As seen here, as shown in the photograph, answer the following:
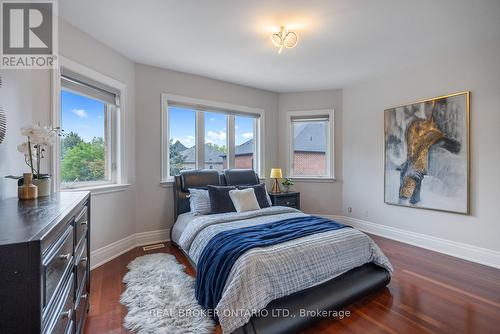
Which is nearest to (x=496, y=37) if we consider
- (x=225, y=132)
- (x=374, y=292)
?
(x=374, y=292)

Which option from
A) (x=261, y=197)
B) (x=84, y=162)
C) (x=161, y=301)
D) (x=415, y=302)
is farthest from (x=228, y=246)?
(x=84, y=162)

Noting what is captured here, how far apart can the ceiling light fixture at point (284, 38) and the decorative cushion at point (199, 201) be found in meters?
2.06

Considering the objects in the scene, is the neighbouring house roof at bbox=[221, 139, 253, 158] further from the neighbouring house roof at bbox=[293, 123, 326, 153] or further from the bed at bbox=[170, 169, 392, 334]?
the bed at bbox=[170, 169, 392, 334]

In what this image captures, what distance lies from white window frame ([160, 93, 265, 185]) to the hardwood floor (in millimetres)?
1608

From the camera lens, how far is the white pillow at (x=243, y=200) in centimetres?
316

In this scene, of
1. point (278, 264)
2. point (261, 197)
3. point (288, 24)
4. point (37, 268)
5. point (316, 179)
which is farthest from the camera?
point (316, 179)

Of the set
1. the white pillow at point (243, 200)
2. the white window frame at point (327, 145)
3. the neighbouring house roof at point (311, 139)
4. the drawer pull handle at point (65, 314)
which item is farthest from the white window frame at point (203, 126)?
the drawer pull handle at point (65, 314)

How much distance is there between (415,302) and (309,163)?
3.05 metres

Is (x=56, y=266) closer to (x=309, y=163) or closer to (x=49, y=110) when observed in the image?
(x=49, y=110)

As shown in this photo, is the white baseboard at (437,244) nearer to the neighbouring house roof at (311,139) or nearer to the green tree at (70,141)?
the neighbouring house roof at (311,139)

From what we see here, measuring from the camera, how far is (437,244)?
10.9ft

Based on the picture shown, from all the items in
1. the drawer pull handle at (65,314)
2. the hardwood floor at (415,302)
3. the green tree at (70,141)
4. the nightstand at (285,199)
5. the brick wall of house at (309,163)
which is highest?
the green tree at (70,141)

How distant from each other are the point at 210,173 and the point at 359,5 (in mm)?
2736

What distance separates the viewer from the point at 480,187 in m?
2.91
